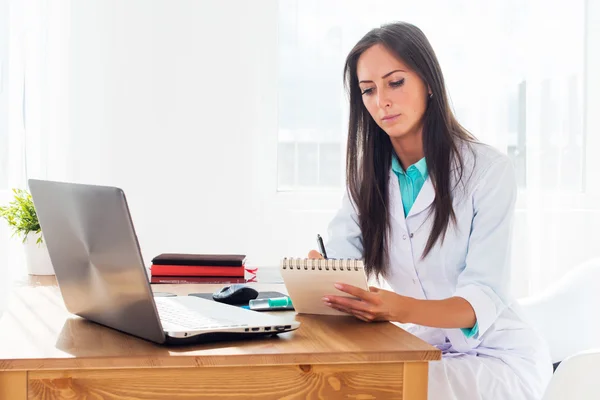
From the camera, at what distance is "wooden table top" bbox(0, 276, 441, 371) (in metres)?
1.09

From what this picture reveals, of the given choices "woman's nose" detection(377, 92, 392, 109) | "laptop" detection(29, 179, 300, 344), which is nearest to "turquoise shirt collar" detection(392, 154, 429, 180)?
"woman's nose" detection(377, 92, 392, 109)

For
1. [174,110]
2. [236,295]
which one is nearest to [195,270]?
[236,295]

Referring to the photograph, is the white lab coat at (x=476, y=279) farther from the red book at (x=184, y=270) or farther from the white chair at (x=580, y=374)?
the red book at (x=184, y=270)

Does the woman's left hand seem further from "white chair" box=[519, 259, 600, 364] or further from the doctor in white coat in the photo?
"white chair" box=[519, 259, 600, 364]

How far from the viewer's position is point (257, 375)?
1.14 metres

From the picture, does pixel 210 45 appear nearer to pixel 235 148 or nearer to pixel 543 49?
pixel 235 148

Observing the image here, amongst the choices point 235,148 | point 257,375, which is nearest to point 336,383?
point 257,375

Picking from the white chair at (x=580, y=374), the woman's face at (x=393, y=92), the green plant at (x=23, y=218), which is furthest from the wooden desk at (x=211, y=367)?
the green plant at (x=23, y=218)

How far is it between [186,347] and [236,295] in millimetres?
385

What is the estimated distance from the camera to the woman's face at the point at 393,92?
5.98 feet

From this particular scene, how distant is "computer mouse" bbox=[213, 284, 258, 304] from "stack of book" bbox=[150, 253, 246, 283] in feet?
1.21

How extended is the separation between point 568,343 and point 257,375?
1.30 m

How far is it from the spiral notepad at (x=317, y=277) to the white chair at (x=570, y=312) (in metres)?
0.95

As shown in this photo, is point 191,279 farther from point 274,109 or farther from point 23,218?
point 274,109
